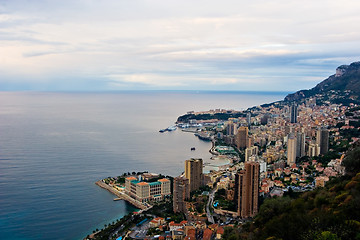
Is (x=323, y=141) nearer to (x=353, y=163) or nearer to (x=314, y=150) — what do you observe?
(x=314, y=150)

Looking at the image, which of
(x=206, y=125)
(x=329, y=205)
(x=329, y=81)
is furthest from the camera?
(x=329, y=81)

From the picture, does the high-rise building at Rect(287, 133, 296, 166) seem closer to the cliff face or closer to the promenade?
the promenade

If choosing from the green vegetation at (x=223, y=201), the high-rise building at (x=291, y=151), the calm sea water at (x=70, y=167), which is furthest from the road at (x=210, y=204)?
the high-rise building at (x=291, y=151)

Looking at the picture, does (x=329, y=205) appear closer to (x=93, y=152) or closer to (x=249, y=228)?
(x=249, y=228)

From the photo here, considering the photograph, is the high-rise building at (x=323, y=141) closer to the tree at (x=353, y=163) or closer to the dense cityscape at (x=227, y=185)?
the dense cityscape at (x=227, y=185)

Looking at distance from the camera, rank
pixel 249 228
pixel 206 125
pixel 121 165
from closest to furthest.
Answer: pixel 249 228
pixel 121 165
pixel 206 125

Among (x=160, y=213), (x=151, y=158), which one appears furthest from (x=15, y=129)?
(x=160, y=213)
